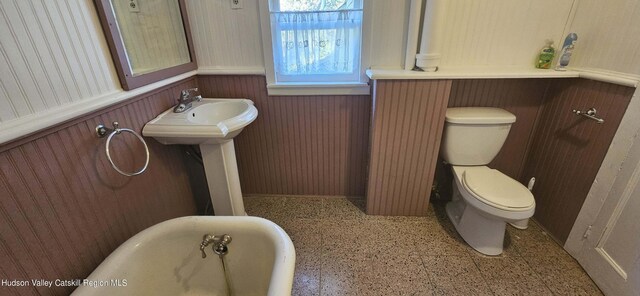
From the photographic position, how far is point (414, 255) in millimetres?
1608

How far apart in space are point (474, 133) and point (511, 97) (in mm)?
412

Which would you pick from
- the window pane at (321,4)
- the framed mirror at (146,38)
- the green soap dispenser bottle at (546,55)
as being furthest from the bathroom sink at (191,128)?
the green soap dispenser bottle at (546,55)

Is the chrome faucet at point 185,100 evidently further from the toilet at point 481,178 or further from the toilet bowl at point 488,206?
the toilet bowl at point 488,206

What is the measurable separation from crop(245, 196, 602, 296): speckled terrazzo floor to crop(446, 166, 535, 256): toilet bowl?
0.25 ft

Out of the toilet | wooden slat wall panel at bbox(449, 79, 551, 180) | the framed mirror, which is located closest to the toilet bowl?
the toilet

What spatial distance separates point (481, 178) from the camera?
1.62 m

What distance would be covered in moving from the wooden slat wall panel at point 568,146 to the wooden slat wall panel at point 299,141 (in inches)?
45.1

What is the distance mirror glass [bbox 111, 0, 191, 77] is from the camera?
4.14 ft

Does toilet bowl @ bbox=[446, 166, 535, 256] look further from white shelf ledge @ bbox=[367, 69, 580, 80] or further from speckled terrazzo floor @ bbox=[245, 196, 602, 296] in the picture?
white shelf ledge @ bbox=[367, 69, 580, 80]

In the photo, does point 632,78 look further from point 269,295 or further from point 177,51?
point 177,51

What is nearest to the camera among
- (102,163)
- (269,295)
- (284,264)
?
(269,295)

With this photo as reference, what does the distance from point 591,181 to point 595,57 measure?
0.66 meters

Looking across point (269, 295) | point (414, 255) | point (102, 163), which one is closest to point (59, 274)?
point (102, 163)

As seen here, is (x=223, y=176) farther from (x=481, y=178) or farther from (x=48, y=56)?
(x=481, y=178)
